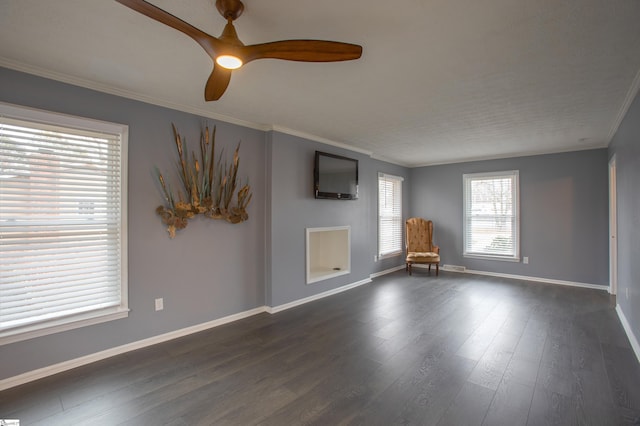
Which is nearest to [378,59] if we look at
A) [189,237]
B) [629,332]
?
[189,237]

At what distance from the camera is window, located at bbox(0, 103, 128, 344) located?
7.45 feet

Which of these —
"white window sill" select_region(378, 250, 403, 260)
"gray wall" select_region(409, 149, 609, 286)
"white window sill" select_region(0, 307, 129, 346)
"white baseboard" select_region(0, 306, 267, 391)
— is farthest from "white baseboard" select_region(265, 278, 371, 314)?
"gray wall" select_region(409, 149, 609, 286)

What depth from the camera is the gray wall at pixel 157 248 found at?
7.87ft

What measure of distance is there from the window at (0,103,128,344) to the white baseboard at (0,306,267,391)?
0.29 meters

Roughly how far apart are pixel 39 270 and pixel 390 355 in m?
2.99

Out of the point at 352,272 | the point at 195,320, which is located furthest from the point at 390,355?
the point at 352,272

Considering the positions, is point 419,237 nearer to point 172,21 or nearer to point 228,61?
point 228,61

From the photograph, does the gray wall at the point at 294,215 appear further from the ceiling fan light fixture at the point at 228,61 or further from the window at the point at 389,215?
the ceiling fan light fixture at the point at 228,61

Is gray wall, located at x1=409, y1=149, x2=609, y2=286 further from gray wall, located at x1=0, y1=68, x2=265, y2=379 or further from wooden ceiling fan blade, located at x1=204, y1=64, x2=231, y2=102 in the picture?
wooden ceiling fan blade, located at x1=204, y1=64, x2=231, y2=102

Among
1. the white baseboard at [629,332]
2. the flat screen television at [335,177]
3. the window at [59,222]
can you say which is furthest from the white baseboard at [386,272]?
the window at [59,222]

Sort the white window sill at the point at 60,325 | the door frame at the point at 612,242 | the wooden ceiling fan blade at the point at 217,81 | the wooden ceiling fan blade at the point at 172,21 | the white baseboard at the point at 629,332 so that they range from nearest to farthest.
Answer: the wooden ceiling fan blade at the point at 172,21
the wooden ceiling fan blade at the point at 217,81
the white window sill at the point at 60,325
the white baseboard at the point at 629,332
the door frame at the point at 612,242

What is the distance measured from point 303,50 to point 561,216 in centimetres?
572

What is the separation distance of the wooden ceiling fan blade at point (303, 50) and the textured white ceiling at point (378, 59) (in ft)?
0.81

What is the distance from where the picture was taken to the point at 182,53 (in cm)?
212
